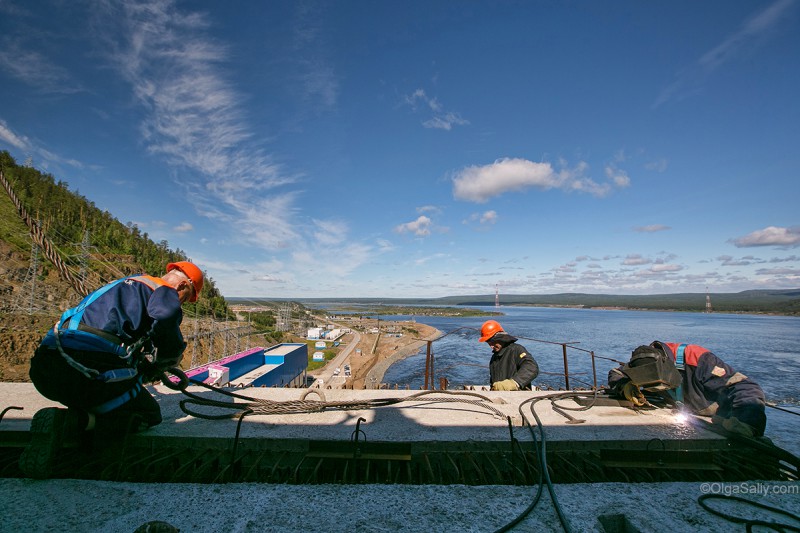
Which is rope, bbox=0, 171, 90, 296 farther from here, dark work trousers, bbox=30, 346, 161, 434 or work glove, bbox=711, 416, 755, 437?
work glove, bbox=711, 416, 755, 437

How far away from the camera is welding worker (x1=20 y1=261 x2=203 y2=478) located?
224 cm

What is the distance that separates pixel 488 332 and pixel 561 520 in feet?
14.9

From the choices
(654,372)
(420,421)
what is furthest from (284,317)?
(654,372)

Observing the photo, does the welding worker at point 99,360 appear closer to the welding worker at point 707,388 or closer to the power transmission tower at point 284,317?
the welding worker at point 707,388

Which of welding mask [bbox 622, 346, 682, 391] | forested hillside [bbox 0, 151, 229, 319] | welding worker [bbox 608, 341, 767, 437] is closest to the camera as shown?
welding worker [bbox 608, 341, 767, 437]

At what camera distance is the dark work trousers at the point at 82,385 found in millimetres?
2312

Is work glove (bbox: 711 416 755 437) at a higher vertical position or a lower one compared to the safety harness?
lower

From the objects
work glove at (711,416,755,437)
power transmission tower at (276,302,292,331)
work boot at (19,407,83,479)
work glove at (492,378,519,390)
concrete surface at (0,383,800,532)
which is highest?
work boot at (19,407,83,479)

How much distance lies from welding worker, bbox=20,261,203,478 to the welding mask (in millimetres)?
4397

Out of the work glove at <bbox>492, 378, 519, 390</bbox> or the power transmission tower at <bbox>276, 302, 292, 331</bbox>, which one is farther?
the power transmission tower at <bbox>276, 302, 292, 331</bbox>

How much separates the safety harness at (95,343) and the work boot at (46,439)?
19 cm

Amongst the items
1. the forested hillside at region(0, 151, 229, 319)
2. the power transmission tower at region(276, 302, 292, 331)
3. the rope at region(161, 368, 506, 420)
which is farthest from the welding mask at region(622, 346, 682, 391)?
the power transmission tower at region(276, 302, 292, 331)

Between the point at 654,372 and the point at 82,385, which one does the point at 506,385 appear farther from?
the point at 82,385

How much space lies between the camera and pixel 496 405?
12.1 ft
